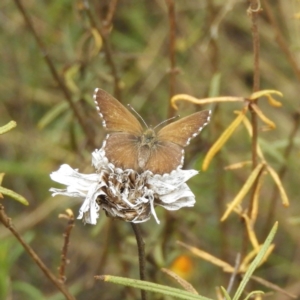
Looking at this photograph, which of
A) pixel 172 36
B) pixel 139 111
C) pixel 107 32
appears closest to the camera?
pixel 172 36

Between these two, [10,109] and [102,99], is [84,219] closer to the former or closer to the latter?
[102,99]

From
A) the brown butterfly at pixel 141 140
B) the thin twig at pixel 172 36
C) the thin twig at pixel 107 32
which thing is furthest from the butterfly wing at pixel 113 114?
the thin twig at pixel 107 32

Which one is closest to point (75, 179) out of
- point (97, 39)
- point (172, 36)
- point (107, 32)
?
point (172, 36)

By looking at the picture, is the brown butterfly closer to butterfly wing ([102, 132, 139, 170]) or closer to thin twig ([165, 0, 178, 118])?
butterfly wing ([102, 132, 139, 170])

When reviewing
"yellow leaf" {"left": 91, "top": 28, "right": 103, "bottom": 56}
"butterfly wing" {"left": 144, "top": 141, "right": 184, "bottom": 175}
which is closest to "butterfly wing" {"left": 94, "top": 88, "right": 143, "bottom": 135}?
"butterfly wing" {"left": 144, "top": 141, "right": 184, "bottom": 175}

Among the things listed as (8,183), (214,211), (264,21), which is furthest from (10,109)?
(264,21)

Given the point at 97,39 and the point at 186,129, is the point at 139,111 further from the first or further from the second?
the point at 186,129
